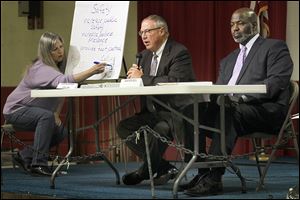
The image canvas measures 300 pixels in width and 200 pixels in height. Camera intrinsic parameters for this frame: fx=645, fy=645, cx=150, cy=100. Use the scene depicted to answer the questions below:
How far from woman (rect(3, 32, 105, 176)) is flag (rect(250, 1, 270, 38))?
8.04ft

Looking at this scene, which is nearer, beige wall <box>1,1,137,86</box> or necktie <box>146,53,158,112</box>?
necktie <box>146,53,158,112</box>

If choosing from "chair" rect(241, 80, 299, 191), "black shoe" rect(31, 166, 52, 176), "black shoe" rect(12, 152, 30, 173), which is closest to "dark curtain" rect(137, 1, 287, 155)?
"black shoe" rect(12, 152, 30, 173)

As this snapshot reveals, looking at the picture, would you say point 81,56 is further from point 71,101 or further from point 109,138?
point 109,138

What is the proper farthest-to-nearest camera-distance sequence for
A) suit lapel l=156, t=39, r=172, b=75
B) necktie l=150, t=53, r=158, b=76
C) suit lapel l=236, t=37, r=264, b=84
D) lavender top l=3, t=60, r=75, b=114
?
lavender top l=3, t=60, r=75, b=114 → necktie l=150, t=53, r=158, b=76 → suit lapel l=156, t=39, r=172, b=75 → suit lapel l=236, t=37, r=264, b=84

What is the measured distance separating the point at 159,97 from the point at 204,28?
11.7 feet

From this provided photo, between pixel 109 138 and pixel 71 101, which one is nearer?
pixel 71 101

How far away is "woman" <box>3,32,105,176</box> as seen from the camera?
192 inches

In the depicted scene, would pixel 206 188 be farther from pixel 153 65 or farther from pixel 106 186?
pixel 153 65

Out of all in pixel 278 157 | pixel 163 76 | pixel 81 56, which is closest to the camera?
pixel 163 76

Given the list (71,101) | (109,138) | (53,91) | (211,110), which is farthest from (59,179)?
(109,138)

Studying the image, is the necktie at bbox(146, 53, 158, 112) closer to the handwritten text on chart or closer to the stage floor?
the handwritten text on chart

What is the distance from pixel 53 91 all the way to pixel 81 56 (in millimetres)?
627

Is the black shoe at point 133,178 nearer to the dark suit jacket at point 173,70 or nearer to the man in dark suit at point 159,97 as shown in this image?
the man in dark suit at point 159,97

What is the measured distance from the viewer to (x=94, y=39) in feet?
14.1
